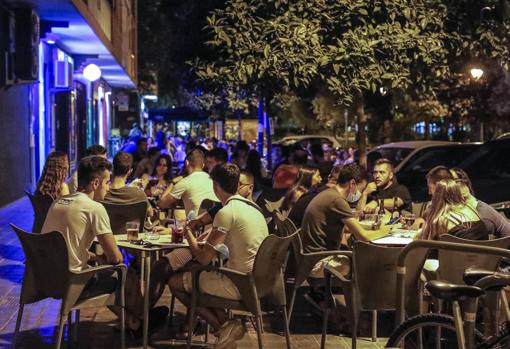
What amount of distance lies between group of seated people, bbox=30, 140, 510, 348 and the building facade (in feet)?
24.7

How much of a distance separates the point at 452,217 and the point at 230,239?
182cm

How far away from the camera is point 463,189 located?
24.0ft

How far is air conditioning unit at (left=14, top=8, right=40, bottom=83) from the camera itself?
666 inches

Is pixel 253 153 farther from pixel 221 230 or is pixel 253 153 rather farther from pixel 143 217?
pixel 221 230

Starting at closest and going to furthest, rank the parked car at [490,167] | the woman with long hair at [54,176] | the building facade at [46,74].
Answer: the woman with long hair at [54,176]
the parked car at [490,167]
the building facade at [46,74]

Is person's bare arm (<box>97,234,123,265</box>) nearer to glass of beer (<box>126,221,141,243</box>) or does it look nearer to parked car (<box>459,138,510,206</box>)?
glass of beer (<box>126,221,141,243</box>)

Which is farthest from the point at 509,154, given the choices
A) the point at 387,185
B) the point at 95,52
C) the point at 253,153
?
the point at 95,52

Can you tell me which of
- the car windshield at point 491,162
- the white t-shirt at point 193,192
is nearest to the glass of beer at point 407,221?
the white t-shirt at point 193,192

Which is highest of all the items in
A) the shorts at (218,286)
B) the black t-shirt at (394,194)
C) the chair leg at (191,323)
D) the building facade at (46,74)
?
the building facade at (46,74)

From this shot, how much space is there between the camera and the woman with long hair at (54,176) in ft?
29.5

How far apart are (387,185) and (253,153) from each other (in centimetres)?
479

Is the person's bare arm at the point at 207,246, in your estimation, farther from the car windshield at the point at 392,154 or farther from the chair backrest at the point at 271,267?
the car windshield at the point at 392,154

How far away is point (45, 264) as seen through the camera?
6.59m

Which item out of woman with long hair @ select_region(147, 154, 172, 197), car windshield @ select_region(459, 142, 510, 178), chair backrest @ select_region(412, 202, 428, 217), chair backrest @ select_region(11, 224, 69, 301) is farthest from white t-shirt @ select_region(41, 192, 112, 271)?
car windshield @ select_region(459, 142, 510, 178)
